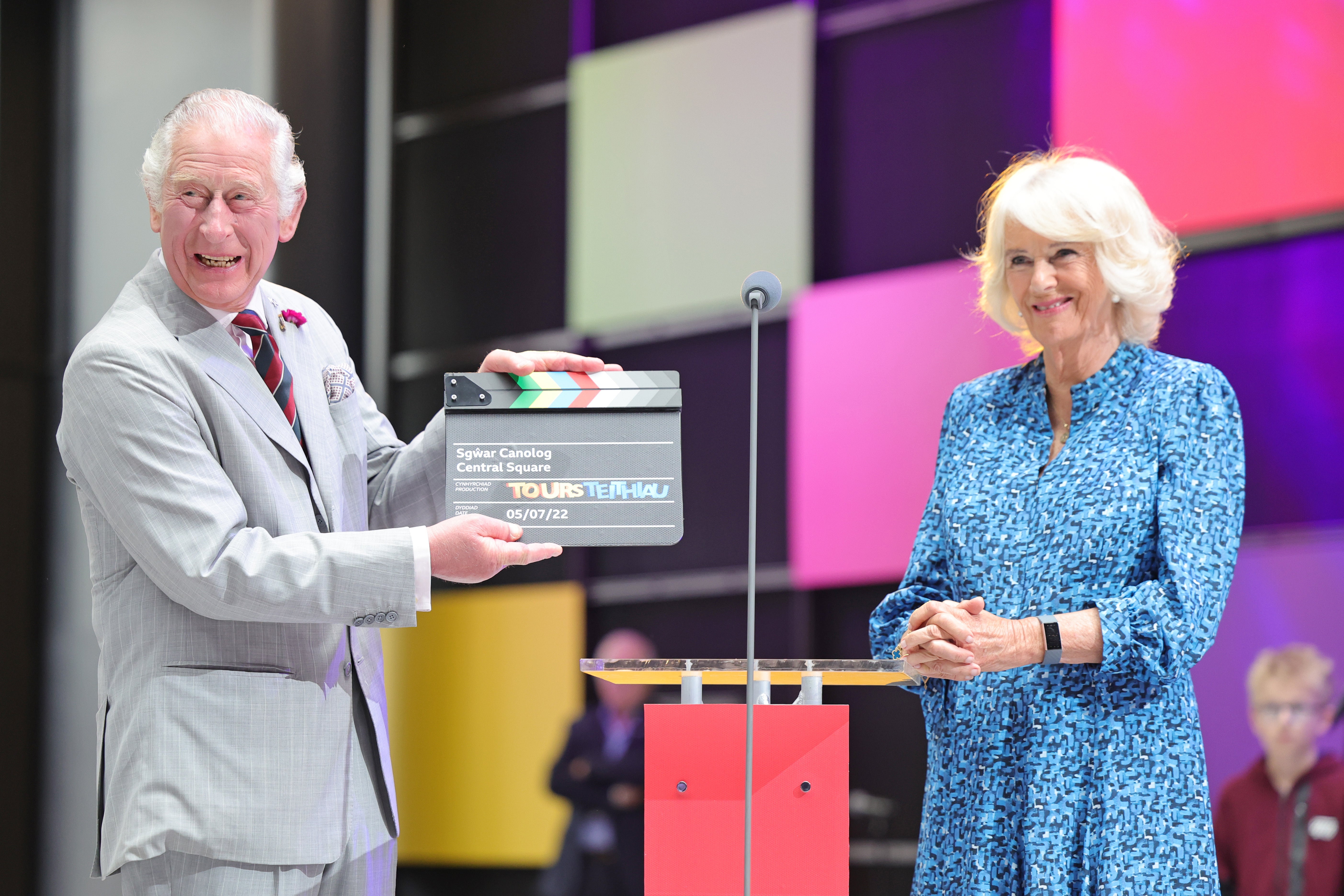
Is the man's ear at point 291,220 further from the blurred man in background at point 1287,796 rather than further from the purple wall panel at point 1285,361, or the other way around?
the blurred man in background at point 1287,796

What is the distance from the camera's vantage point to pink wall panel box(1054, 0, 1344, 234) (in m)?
3.56

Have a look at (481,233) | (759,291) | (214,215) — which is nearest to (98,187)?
(481,233)

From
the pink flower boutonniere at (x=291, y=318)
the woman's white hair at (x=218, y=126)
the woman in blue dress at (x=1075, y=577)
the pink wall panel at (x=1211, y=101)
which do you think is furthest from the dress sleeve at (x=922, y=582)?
the pink wall panel at (x=1211, y=101)

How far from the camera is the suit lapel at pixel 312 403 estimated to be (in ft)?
6.22

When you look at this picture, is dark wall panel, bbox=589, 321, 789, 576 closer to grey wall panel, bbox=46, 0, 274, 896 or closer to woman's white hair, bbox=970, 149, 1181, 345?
grey wall panel, bbox=46, 0, 274, 896

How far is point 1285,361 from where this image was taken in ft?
11.8

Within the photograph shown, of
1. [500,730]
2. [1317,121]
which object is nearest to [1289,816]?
[1317,121]

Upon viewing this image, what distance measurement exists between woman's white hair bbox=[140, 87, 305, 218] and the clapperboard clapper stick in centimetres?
72

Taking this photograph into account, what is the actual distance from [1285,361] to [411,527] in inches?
103

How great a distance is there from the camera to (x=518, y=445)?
76.9 inches

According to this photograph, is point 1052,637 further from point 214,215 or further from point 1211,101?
point 1211,101

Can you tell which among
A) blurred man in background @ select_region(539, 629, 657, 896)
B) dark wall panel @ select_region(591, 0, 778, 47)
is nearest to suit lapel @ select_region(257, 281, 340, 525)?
blurred man in background @ select_region(539, 629, 657, 896)

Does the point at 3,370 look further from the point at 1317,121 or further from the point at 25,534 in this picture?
the point at 1317,121

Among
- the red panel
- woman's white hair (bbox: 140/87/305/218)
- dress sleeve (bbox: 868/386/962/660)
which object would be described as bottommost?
the red panel
